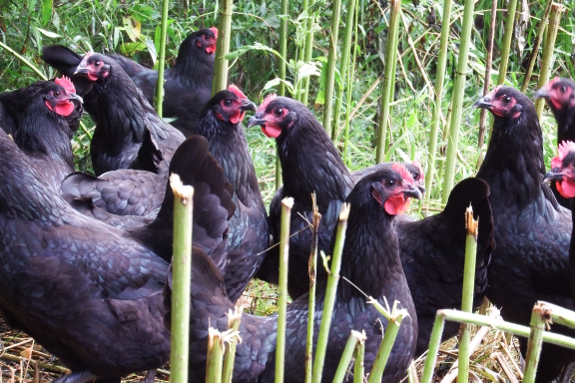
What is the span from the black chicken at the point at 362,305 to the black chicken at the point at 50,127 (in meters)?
1.76

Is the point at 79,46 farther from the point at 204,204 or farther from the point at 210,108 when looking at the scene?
the point at 204,204

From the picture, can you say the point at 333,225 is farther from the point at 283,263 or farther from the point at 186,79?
the point at 186,79

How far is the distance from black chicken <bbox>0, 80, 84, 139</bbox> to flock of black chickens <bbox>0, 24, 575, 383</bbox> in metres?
0.03

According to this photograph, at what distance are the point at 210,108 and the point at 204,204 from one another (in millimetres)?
871

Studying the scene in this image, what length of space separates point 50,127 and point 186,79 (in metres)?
2.12

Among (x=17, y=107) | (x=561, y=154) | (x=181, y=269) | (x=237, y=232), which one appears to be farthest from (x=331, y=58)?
(x=181, y=269)

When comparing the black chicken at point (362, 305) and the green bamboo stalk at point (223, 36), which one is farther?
the green bamboo stalk at point (223, 36)

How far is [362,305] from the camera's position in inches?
104

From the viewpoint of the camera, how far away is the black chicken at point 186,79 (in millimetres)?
5668

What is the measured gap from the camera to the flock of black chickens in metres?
2.58

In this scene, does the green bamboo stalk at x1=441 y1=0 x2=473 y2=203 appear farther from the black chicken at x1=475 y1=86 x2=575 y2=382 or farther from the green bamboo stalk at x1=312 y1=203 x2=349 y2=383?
the green bamboo stalk at x1=312 y1=203 x2=349 y2=383

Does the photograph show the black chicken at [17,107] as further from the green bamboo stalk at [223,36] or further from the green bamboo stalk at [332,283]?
the green bamboo stalk at [332,283]

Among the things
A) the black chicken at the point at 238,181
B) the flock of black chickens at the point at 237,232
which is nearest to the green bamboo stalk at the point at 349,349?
the flock of black chickens at the point at 237,232

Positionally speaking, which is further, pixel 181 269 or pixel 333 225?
pixel 333 225
